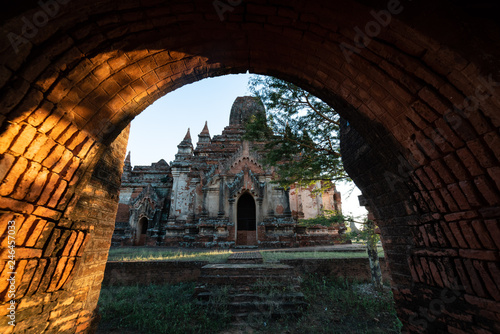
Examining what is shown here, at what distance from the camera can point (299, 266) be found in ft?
26.4

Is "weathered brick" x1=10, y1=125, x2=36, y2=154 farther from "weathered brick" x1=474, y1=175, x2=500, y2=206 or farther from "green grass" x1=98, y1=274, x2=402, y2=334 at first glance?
"green grass" x1=98, y1=274, x2=402, y2=334

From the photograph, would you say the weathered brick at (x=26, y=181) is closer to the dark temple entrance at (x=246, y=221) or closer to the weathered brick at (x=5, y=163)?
the weathered brick at (x=5, y=163)

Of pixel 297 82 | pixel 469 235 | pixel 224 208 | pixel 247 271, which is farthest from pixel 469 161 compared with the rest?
pixel 224 208

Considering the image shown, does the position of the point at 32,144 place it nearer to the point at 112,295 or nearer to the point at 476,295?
the point at 476,295

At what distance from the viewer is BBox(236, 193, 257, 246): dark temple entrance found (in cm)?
1481

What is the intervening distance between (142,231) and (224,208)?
8.38 meters

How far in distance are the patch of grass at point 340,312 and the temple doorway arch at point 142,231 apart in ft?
49.7

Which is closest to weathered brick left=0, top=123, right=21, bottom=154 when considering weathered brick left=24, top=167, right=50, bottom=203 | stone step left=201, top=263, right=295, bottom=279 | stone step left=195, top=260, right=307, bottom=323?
weathered brick left=24, top=167, right=50, bottom=203

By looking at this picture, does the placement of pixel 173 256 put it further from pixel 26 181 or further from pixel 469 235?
pixel 469 235

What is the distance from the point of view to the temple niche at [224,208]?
1476cm

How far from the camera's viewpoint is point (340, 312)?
584 cm

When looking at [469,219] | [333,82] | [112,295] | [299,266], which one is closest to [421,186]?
[469,219]

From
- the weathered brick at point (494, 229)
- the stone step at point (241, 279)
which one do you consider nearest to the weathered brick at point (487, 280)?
the weathered brick at point (494, 229)

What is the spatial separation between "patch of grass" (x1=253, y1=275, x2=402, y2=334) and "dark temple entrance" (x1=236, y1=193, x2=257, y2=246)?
7393mm
